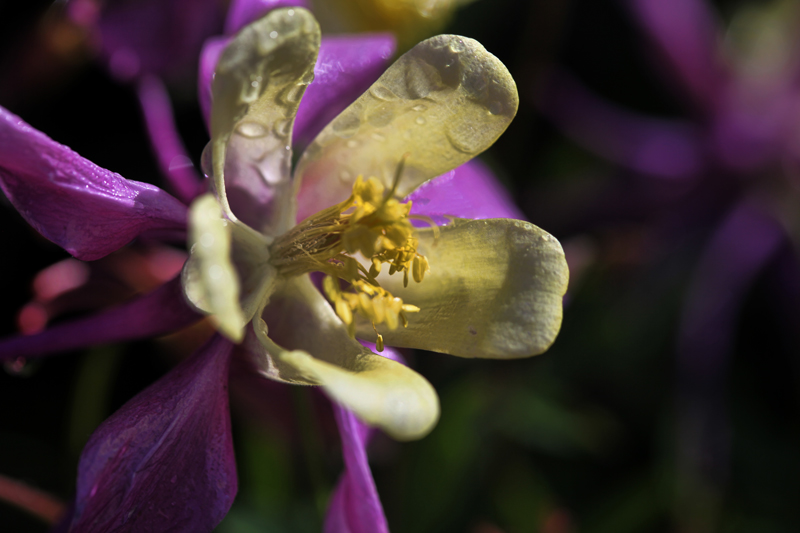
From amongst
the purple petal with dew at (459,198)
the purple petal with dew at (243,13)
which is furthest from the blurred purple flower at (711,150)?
the purple petal with dew at (243,13)

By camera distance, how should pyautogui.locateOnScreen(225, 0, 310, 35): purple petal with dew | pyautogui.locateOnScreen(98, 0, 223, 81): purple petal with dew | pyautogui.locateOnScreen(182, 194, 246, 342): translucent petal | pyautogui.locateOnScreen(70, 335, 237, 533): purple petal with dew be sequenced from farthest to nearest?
1. pyautogui.locateOnScreen(98, 0, 223, 81): purple petal with dew
2. pyautogui.locateOnScreen(225, 0, 310, 35): purple petal with dew
3. pyautogui.locateOnScreen(70, 335, 237, 533): purple petal with dew
4. pyautogui.locateOnScreen(182, 194, 246, 342): translucent petal

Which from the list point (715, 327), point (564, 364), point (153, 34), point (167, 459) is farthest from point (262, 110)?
point (715, 327)

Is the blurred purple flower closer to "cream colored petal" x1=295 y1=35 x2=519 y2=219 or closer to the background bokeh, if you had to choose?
the background bokeh

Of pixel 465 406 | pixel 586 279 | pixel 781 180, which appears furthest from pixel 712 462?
pixel 781 180

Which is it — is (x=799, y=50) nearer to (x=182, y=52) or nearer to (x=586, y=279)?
(x=586, y=279)

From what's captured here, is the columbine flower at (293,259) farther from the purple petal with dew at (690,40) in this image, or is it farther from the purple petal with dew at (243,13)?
the purple petal with dew at (690,40)

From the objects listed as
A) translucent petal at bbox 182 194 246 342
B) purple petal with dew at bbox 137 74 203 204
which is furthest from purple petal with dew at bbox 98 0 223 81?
translucent petal at bbox 182 194 246 342
